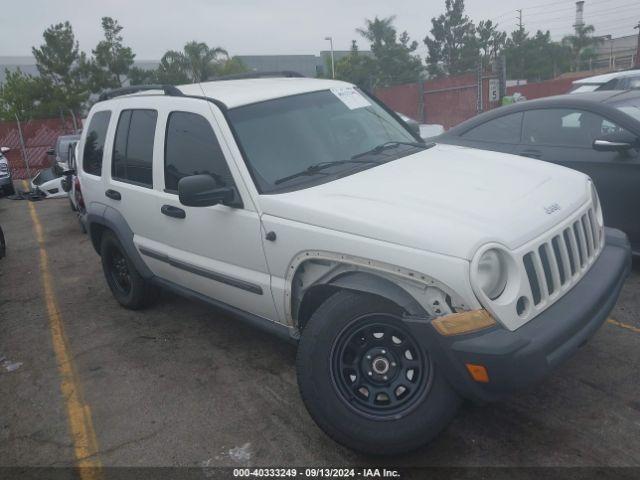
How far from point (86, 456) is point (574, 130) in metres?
4.62

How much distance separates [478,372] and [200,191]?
71.1 inches

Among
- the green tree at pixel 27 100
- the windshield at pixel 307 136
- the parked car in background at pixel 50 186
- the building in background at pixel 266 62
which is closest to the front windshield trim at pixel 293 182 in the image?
the windshield at pixel 307 136

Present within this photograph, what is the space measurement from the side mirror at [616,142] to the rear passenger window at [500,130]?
89 cm

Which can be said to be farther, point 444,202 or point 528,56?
point 528,56

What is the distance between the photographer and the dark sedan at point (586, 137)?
184 inches

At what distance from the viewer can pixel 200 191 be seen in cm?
333

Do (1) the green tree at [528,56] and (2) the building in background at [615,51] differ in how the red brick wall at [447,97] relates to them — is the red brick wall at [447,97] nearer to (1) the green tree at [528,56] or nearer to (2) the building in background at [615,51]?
(1) the green tree at [528,56]

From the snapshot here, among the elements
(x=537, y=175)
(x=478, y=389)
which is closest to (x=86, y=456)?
(x=478, y=389)

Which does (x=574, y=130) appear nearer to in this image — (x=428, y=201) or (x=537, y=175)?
(x=537, y=175)

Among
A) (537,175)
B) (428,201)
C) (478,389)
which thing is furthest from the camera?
(537,175)

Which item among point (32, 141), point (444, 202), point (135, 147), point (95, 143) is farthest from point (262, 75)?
point (32, 141)

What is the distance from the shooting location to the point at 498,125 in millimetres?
5688

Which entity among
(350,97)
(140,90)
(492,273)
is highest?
(140,90)

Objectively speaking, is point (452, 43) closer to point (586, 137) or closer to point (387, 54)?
point (387, 54)
